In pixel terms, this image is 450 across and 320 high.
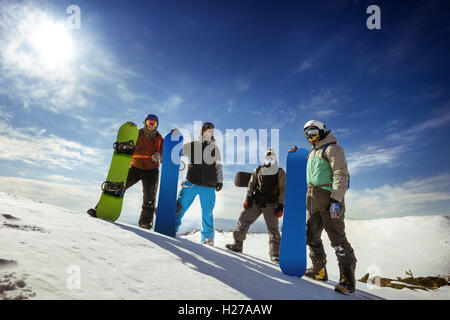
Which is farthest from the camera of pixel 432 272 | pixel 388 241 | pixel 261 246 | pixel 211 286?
pixel 261 246

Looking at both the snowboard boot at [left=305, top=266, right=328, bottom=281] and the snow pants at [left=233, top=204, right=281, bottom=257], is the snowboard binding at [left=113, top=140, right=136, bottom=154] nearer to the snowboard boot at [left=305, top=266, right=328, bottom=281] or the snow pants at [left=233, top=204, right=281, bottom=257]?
the snow pants at [left=233, top=204, right=281, bottom=257]

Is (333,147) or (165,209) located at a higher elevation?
(333,147)

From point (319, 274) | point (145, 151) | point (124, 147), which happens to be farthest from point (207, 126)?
point (319, 274)

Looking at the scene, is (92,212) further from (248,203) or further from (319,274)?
(319,274)

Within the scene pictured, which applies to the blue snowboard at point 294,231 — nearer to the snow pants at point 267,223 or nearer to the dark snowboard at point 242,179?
the snow pants at point 267,223

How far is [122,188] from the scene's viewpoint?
4410 mm

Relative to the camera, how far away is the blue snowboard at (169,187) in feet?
14.7

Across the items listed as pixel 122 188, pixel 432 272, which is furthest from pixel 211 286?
pixel 432 272

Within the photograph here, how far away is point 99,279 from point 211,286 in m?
0.89

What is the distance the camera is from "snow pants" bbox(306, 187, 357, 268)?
3164 millimetres

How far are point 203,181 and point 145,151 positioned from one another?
1.45 metres

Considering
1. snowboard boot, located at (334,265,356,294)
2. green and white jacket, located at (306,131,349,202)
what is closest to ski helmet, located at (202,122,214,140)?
green and white jacket, located at (306,131,349,202)
